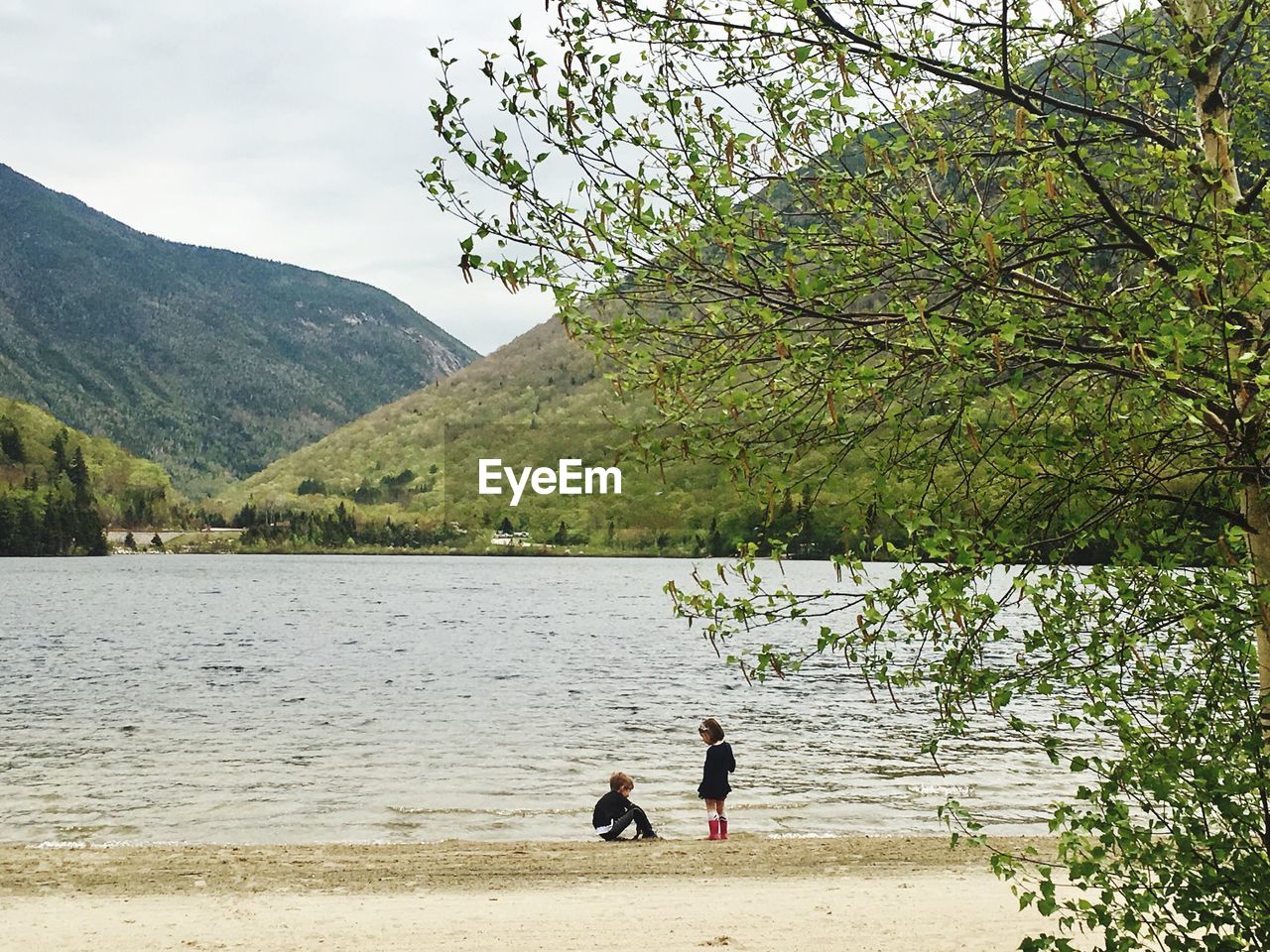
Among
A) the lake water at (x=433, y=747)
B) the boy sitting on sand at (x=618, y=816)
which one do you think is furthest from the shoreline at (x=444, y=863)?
the lake water at (x=433, y=747)

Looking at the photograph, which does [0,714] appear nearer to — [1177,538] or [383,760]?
[383,760]

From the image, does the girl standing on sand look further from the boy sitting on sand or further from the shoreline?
the boy sitting on sand

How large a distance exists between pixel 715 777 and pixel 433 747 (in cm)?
1905

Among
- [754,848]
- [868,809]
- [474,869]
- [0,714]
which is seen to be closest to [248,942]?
[474,869]

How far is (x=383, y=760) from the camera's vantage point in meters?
36.2

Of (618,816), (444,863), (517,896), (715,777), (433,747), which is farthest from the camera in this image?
(433,747)

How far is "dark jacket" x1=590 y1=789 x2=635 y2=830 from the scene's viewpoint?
890 inches

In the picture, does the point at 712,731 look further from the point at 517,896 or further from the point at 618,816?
the point at 517,896

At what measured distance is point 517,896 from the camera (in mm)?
17562

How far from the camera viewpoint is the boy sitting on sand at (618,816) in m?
22.5

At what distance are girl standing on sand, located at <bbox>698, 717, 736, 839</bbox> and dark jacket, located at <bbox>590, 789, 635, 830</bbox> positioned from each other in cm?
146

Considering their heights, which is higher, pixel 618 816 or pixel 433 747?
pixel 618 816

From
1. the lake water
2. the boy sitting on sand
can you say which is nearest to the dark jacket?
the boy sitting on sand

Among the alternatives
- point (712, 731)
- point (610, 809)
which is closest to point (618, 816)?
point (610, 809)
